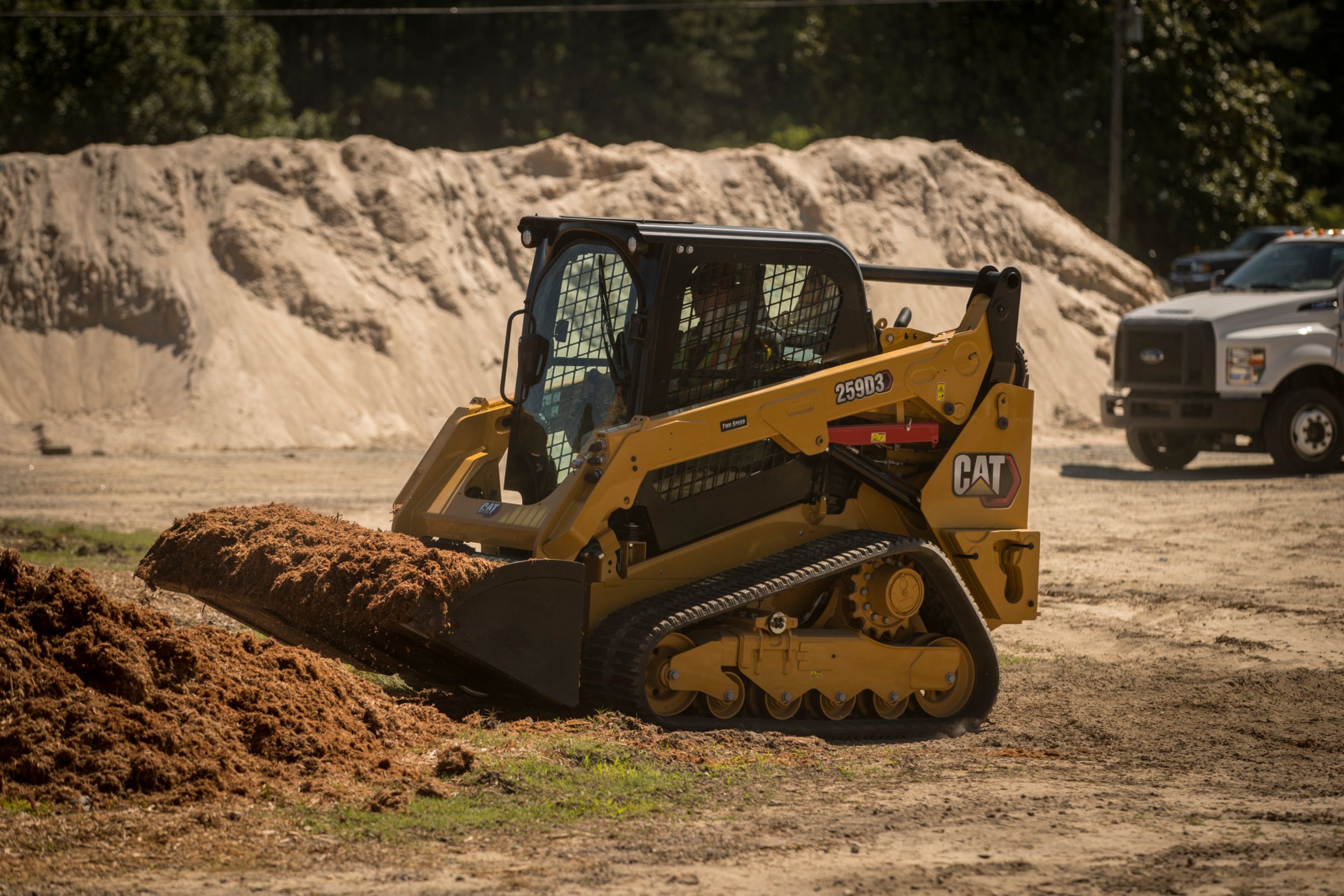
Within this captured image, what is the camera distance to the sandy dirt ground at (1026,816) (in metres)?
5.19

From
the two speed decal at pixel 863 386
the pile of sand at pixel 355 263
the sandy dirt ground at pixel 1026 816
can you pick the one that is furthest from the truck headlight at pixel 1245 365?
the two speed decal at pixel 863 386

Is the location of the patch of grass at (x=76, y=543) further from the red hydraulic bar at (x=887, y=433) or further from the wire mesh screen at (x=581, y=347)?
the red hydraulic bar at (x=887, y=433)

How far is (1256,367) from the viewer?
57.1ft

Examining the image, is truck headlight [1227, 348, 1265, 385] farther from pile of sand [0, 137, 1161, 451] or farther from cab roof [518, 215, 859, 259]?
cab roof [518, 215, 859, 259]

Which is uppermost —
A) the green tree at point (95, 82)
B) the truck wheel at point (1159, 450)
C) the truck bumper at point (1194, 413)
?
the green tree at point (95, 82)

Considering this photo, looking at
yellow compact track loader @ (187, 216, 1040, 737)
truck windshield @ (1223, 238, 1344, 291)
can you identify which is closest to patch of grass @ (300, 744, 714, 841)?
yellow compact track loader @ (187, 216, 1040, 737)

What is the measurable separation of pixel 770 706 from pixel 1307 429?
1244 centimetres

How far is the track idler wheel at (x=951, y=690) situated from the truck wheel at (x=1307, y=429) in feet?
36.6

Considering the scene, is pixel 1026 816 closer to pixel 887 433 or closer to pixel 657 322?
pixel 887 433

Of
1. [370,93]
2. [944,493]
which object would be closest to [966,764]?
[944,493]

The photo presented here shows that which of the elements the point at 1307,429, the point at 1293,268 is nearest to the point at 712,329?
the point at 1307,429

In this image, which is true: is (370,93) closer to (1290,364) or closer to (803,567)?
(1290,364)

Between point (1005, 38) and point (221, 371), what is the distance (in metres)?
23.0

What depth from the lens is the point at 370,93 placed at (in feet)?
147
